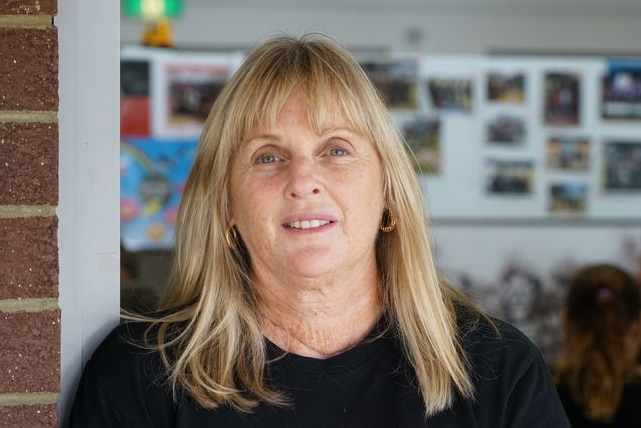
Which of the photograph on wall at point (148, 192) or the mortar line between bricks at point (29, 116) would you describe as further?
the photograph on wall at point (148, 192)

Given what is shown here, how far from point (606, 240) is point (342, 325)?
13.9 feet

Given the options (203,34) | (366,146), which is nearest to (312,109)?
(366,146)

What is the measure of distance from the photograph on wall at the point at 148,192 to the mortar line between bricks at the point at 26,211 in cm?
395

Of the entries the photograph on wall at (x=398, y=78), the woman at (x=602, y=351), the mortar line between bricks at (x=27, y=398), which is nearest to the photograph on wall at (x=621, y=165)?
the photograph on wall at (x=398, y=78)

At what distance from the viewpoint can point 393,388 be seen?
6.16 feet

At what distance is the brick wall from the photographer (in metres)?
1.64

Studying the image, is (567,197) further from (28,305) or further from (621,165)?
(28,305)

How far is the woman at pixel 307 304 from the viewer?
1824mm

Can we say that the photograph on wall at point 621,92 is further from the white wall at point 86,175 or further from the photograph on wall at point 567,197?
the white wall at point 86,175

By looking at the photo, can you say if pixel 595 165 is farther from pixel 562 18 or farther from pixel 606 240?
pixel 562 18

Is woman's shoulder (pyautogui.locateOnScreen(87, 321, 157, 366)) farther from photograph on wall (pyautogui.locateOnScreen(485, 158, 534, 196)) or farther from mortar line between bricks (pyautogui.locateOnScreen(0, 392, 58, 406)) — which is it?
photograph on wall (pyautogui.locateOnScreen(485, 158, 534, 196))

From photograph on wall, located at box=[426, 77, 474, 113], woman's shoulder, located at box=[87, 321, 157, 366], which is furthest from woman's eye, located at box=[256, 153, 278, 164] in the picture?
photograph on wall, located at box=[426, 77, 474, 113]

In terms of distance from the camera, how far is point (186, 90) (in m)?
5.71

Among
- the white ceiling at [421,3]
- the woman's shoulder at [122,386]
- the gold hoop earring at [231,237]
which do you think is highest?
the white ceiling at [421,3]
